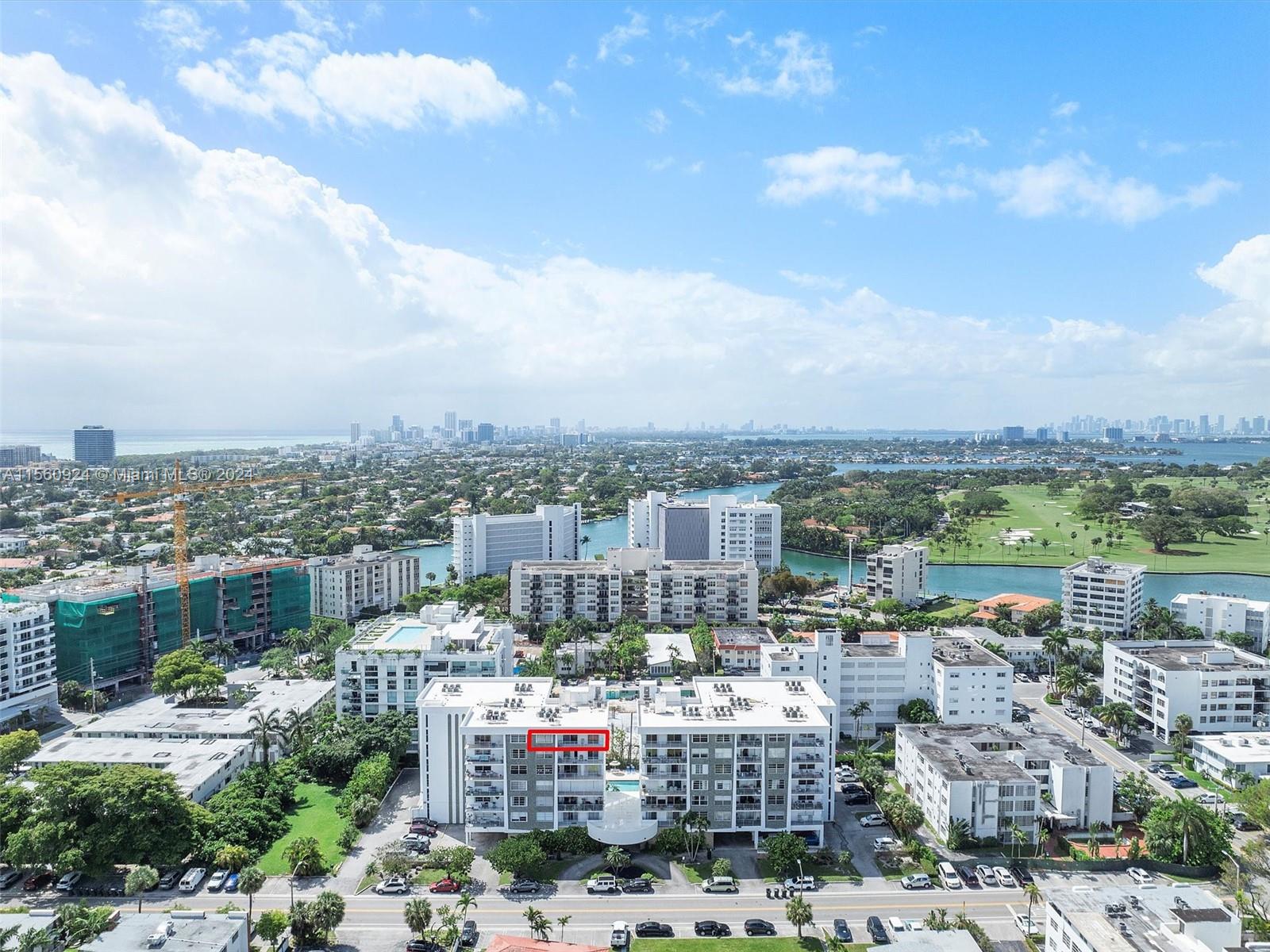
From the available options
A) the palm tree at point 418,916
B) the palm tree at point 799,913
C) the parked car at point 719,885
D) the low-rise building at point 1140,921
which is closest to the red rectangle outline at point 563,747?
the parked car at point 719,885

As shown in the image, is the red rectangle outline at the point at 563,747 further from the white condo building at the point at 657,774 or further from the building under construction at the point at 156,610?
the building under construction at the point at 156,610

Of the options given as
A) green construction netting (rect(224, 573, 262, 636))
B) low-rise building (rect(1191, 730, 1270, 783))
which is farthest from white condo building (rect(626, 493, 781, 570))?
A: low-rise building (rect(1191, 730, 1270, 783))

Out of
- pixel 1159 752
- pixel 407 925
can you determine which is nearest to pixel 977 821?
pixel 1159 752

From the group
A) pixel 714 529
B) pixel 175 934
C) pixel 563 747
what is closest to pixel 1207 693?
pixel 563 747

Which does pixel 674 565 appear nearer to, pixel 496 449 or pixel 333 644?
pixel 333 644

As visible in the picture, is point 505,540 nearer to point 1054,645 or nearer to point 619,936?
point 1054,645

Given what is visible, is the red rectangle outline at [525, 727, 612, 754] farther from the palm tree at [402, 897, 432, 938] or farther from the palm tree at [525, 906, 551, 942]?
the palm tree at [402, 897, 432, 938]

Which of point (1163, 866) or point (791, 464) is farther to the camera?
point (791, 464)
